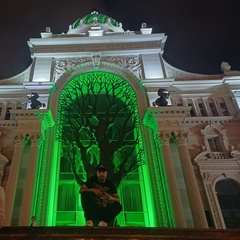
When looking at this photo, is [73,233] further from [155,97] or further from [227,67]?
[227,67]

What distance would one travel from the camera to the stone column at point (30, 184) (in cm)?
1325

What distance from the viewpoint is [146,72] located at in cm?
2042

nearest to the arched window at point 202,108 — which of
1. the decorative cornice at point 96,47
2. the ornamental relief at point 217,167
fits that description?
the ornamental relief at point 217,167

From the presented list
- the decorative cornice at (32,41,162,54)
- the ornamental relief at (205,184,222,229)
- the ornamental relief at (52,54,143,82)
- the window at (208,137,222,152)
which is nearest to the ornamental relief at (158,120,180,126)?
the window at (208,137,222,152)

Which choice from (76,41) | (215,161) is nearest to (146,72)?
(76,41)

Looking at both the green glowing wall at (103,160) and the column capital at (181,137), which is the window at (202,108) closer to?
the column capital at (181,137)

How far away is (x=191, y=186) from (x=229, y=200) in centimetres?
274

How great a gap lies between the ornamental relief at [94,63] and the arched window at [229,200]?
27.0ft

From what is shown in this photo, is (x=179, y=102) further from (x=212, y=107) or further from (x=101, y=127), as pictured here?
(x=101, y=127)

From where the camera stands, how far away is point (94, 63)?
2075 cm

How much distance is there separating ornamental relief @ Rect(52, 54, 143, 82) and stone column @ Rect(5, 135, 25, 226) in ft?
18.8

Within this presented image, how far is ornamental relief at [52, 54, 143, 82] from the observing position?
20531 mm

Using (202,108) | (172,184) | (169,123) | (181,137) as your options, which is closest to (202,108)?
(202,108)

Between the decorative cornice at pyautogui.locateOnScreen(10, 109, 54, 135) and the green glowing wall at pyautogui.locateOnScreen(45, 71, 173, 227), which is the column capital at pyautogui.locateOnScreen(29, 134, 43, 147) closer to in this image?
the decorative cornice at pyautogui.locateOnScreen(10, 109, 54, 135)
